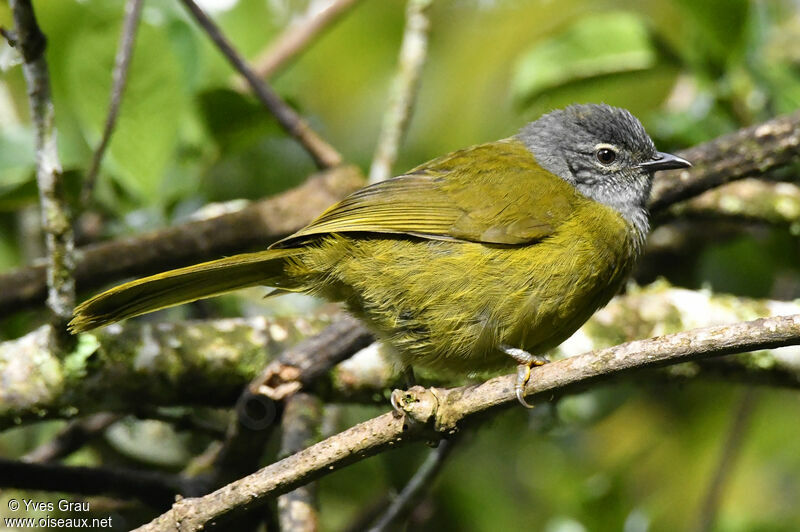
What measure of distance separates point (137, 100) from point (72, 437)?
1.30 m

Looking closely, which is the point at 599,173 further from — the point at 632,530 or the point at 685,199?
the point at 632,530

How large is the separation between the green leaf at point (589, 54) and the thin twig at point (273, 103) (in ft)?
2.99

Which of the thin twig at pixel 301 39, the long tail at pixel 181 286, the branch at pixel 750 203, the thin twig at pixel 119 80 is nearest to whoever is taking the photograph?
the long tail at pixel 181 286

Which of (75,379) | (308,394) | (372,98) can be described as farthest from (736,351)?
(372,98)

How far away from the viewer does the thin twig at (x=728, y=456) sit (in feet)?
11.9

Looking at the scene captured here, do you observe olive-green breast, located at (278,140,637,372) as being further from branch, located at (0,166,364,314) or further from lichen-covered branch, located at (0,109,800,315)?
branch, located at (0,166,364,314)

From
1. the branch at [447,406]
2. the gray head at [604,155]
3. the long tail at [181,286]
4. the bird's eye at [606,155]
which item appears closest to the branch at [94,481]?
the long tail at [181,286]

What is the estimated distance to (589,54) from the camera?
3865 mm

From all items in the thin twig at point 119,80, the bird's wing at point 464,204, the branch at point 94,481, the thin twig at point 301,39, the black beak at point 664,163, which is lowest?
the branch at point 94,481

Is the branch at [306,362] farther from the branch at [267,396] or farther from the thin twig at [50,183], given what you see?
the thin twig at [50,183]

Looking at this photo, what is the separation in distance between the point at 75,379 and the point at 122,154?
3.42 feet

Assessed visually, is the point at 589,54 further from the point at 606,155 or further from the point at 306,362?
the point at 306,362

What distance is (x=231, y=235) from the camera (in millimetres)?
3518

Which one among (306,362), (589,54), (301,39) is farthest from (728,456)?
(301,39)
